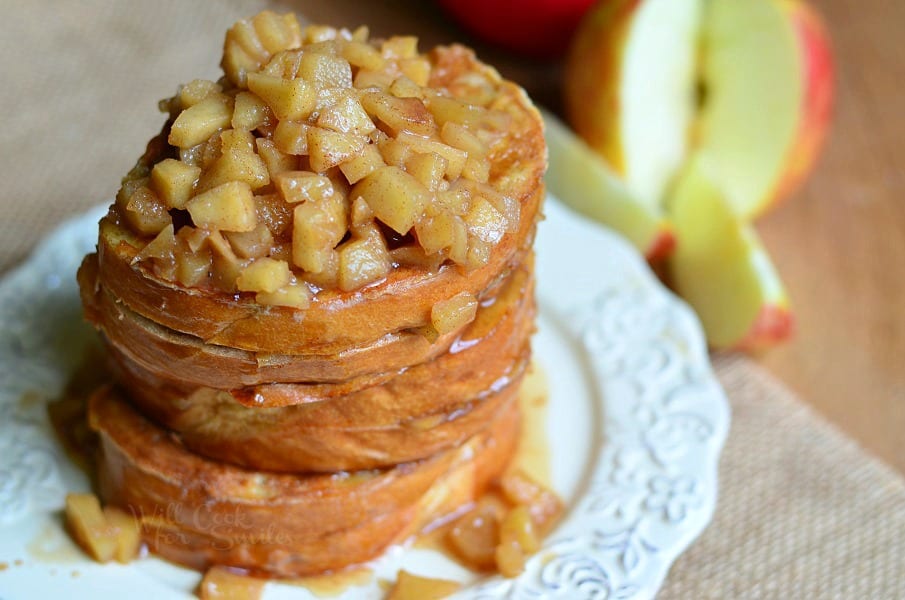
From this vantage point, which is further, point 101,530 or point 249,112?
point 101,530

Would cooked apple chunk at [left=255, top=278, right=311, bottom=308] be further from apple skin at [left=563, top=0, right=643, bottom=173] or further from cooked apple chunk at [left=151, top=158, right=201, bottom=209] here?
apple skin at [left=563, top=0, right=643, bottom=173]

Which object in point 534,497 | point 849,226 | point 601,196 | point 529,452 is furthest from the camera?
point 849,226

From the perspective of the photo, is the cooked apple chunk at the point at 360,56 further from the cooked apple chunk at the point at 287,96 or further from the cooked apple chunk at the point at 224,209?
the cooked apple chunk at the point at 224,209

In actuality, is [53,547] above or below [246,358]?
below

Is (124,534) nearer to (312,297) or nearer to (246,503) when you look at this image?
(246,503)

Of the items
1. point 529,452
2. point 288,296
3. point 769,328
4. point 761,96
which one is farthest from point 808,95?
point 288,296

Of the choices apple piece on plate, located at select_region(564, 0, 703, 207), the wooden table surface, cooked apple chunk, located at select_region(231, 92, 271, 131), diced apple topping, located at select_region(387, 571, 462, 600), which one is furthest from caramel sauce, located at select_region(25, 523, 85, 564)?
the wooden table surface
